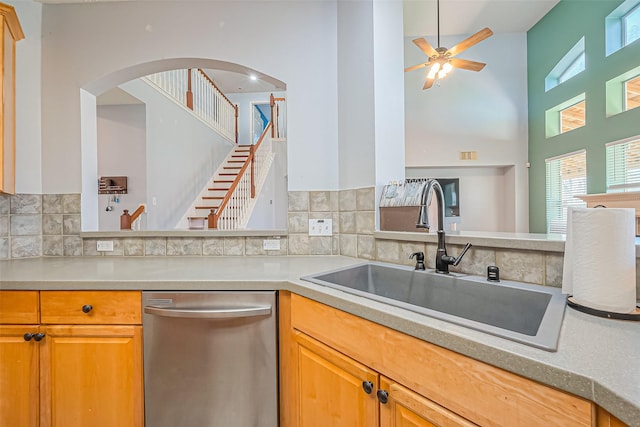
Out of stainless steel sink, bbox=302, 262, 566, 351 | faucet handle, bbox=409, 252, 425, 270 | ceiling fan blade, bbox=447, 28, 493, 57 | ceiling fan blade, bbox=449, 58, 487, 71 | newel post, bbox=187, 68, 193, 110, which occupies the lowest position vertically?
stainless steel sink, bbox=302, 262, 566, 351

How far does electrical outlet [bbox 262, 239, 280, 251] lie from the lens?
Answer: 6.27 feet

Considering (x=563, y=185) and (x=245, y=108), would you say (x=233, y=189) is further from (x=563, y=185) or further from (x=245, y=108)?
(x=563, y=185)

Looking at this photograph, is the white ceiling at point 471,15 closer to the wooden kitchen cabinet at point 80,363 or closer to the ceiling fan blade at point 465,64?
the ceiling fan blade at point 465,64

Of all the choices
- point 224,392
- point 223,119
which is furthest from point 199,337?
point 223,119

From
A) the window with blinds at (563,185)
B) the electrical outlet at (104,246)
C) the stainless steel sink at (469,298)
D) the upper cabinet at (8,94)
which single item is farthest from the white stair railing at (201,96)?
the window with blinds at (563,185)

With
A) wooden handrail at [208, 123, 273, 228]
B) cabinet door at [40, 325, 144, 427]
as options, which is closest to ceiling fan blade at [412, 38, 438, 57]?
wooden handrail at [208, 123, 273, 228]

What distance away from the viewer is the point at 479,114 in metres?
5.48

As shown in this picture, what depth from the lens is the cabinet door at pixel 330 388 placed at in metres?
0.89

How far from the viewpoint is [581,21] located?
170 inches

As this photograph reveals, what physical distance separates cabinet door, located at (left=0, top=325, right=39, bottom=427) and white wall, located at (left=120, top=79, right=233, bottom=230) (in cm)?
306

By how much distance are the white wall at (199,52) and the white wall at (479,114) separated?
3.96 m

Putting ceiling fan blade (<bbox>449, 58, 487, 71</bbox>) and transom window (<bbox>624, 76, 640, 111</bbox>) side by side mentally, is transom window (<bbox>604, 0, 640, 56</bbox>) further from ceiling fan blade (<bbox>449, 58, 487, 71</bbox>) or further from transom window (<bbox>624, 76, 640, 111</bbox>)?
ceiling fan blade (<bbox>449, 58, 487, 71</bbox>)

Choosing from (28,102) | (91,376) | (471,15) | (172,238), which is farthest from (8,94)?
(471,15)

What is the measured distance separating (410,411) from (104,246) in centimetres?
206
